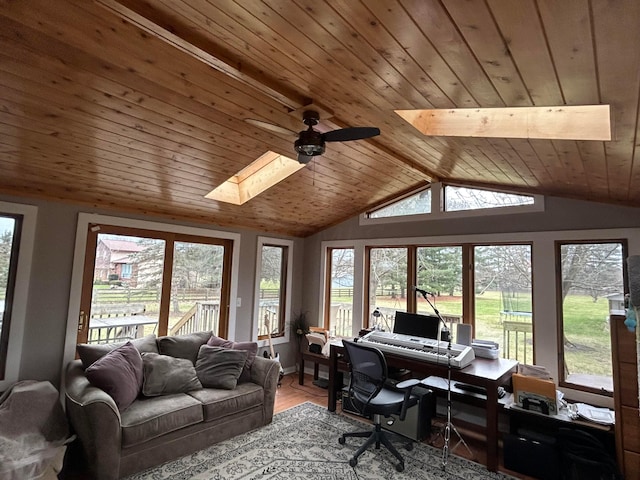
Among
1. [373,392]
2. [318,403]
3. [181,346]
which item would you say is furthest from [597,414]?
[181,346]

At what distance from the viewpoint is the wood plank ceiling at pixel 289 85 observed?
1443 mm

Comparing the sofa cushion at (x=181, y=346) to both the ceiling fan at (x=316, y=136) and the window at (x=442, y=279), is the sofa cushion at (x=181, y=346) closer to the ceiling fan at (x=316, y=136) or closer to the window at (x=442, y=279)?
the ceiling fan at (x=316, y=136)

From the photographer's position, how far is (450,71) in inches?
69.6

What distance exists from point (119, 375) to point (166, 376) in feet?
1.44

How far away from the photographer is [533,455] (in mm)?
2822

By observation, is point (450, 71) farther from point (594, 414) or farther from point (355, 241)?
point (355, 241)

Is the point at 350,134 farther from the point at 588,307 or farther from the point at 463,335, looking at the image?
the point at 588,307

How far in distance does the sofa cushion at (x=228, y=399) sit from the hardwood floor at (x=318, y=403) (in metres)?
0.62

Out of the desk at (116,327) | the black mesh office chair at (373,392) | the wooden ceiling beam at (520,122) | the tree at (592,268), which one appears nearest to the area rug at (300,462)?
the black mesh office chair at (373,392)

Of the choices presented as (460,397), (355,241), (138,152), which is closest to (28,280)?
(138,152)

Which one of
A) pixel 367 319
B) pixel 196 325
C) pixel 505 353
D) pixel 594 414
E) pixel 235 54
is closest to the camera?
pixel 235 54

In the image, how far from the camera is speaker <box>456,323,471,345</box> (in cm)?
368

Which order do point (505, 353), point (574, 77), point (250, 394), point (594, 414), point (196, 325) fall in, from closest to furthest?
point (574, 77), point (594, 414), point (250, 394), point (505, 353), point (196, 325)

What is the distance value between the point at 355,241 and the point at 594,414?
322cm
